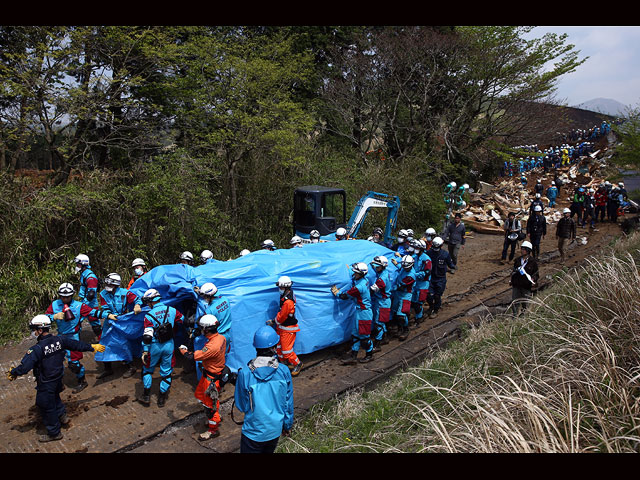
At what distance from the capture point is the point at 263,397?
4031 millimetres

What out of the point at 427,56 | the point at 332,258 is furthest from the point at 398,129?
the point at 332,258

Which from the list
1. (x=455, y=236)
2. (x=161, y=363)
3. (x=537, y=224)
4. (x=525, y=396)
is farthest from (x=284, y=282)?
(x=537, y=224)

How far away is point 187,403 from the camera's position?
6.30m

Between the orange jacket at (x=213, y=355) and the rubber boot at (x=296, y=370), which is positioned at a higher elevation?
the orange jacket at (x=213, y=355)

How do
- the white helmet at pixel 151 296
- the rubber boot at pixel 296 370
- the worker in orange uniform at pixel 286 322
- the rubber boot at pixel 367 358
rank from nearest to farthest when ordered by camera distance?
Answer: the white helmet at pixel 151 296 → the worker in orange uniform at pixel 286 322 → the rubber boot at pixel 296 370 → the rubber boot at pixel 367 358

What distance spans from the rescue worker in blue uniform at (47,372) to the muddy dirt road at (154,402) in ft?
0.73

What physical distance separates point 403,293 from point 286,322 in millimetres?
2621

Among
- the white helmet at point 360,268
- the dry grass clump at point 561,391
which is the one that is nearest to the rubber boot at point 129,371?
the white helmet at point 360,268

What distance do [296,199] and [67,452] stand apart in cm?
792

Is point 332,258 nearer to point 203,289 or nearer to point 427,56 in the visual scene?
point 203,289

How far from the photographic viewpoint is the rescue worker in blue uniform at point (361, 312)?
7.46 metres

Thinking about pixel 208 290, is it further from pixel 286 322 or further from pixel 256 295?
pixel 286 322

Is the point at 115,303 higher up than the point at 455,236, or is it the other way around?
the point at 455,236

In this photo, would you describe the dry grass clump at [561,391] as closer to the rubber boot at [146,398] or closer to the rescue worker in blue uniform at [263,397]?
the rescue worker in blue uniform at [263,397]
